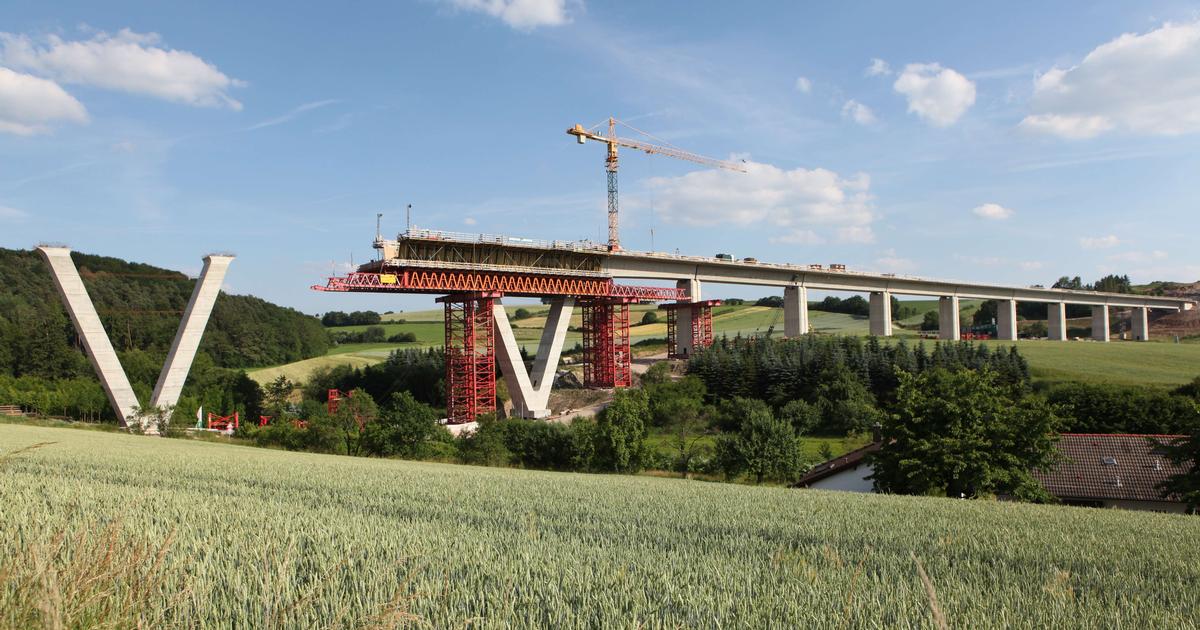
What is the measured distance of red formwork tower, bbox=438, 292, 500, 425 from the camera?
2195 inches

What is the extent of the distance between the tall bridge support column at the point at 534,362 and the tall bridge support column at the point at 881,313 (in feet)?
177

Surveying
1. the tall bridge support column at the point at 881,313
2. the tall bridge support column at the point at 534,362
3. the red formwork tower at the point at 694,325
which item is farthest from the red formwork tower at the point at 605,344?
the tall bridge support column at the point at 881,313

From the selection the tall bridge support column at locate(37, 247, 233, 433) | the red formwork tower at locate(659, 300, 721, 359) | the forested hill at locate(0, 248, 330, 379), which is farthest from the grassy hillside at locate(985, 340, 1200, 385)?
the forested hill at locate(0, 248, 330, 379)

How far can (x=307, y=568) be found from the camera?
572 centimetres

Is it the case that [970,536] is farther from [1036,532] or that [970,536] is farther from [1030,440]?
[1030,440]

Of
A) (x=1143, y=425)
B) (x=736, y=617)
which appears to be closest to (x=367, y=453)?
(x=736, y=617)

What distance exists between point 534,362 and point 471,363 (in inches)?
281

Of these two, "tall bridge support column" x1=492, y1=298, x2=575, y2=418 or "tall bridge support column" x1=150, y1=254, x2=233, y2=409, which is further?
"tall bridge support column" x1=492, y1=298, x2=575, y2=418

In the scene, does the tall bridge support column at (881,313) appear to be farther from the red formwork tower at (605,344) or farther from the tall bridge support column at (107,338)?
the tall bridge support column at (107,338)

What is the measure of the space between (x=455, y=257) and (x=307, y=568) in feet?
168

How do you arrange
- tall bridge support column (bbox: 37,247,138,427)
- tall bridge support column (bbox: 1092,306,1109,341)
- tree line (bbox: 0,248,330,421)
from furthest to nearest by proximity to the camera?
1. tall bridge support column (bbox: 1092,306,1109,341)
2. tree line (bbox: 0,248,330,421)
3. tall bridge support column (bbox: 37,247,138,427)

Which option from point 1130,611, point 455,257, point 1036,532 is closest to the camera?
point 1130,611

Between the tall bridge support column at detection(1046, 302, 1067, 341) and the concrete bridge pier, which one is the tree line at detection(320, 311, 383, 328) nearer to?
the concrete bridge pier

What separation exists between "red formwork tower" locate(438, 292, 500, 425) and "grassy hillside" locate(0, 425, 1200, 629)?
4280cm
